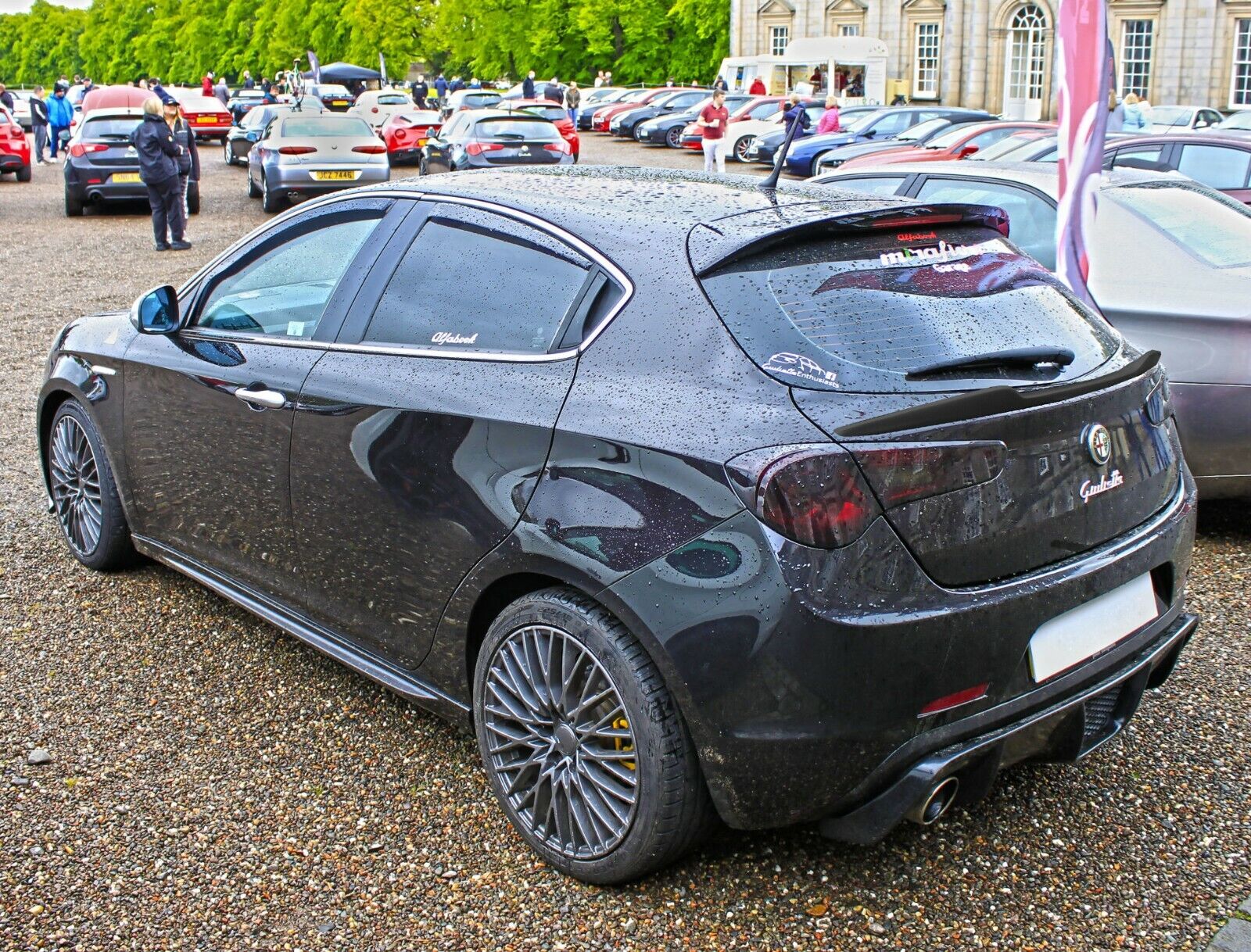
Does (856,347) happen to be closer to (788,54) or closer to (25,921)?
(25,921)

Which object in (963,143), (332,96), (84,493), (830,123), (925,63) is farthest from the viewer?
(925,63)

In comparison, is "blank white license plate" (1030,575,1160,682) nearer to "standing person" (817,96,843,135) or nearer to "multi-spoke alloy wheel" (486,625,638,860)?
"multi-spoke alloy wheel" (486,625,638,860)

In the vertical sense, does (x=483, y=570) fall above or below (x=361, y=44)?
below

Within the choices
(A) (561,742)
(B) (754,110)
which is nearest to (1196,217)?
(A) (561,742)

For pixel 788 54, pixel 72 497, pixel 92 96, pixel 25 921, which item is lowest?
pixel 25 921

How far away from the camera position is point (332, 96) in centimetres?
4619

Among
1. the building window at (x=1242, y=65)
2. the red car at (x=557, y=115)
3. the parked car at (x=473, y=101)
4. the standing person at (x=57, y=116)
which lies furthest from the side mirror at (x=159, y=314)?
the building window at (x=1242, y=65)

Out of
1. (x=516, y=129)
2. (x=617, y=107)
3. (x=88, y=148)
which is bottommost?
(x=88, y=148)

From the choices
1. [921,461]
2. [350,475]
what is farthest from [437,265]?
[921,461]

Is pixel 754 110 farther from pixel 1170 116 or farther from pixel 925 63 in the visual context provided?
pixel 925 63

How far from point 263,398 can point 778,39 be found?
6176cm

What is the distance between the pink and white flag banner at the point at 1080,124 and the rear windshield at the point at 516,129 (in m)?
18.4

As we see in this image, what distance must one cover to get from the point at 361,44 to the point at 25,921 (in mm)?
91186

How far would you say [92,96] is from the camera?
24.2 m
